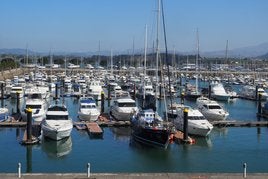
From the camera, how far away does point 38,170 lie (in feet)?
107

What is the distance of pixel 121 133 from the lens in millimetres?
46656

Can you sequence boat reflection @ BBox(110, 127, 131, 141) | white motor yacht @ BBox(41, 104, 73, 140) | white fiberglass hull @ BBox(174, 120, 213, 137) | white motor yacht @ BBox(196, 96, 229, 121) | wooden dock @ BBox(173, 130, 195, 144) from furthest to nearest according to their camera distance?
white motor yacht @ BBox(196, 96, 229, 121) → boat reflection @ BBox(110, 127, 131, 141) → white fiberglass hull @ BBox(174, 120, 213, 137) → wooden dock @ BBox(173, 130, 195, 144) → white motor yacht @ BBox(41, 104, 73, 140)

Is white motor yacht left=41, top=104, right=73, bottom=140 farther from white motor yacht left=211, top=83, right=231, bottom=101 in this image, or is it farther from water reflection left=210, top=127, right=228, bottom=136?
white motor yacht left=211, top=83, right=231, bottom=101

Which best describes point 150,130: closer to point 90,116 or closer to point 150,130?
point 150,130

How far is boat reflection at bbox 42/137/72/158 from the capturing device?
37.7m

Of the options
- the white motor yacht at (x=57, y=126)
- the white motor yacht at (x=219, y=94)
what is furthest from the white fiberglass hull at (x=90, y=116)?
the white motor yacht at (x=219, y=94)

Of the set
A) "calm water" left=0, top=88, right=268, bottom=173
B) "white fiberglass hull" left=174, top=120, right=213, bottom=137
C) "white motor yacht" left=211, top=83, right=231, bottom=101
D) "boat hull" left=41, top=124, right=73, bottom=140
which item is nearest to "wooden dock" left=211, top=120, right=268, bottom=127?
"calm water" left=0, top=88, right=268, bottom=173

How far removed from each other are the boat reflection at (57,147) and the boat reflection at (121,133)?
4.74 metres

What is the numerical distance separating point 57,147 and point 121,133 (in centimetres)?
876

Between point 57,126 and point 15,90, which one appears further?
point 15,90

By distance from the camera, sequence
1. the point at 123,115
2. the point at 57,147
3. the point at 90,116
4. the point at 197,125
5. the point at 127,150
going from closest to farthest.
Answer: the point at 127,150
the point at 57,147
the point at 197,125
the point at 90,116
the point at 123,115

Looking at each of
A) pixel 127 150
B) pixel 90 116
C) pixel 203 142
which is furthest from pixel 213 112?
pixel 127 150

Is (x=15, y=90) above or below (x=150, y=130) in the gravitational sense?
above

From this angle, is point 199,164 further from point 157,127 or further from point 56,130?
point 56,130
